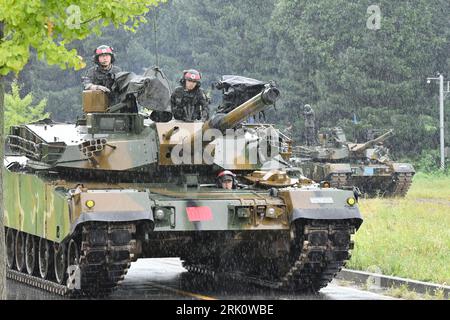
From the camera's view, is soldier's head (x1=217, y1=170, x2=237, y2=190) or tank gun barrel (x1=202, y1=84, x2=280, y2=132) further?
soldier's head (x1=217, y1=170, x2=237, y2=190)

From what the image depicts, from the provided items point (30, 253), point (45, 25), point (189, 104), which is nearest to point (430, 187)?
point (30, 253)

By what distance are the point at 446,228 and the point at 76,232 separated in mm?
9590

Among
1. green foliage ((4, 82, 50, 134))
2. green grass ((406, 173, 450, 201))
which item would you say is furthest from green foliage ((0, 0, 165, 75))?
green foliage ((4, 82, 50, 134))

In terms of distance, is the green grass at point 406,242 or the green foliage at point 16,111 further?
the green foliage at point 16,111

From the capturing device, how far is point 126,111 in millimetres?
16641

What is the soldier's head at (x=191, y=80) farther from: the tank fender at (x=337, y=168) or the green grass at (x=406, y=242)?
the tank fender at (x=337, y=168)

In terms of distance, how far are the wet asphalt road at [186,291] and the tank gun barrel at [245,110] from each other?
2.16 metres

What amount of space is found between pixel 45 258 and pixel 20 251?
1633mm

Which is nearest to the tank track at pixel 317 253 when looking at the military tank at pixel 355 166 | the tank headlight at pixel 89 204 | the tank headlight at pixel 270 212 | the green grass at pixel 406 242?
the tank headlight at pixel 270 212

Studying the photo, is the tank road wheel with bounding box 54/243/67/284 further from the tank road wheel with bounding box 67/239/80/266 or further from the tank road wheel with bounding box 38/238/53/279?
the tank road wheel with bounding box 38/238/53/279

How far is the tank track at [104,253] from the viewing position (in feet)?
46.2

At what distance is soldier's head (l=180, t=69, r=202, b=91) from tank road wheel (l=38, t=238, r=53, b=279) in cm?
292

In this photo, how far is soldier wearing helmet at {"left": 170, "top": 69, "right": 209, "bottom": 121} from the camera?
16703 millimetres

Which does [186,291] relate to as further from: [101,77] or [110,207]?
[101,77]
